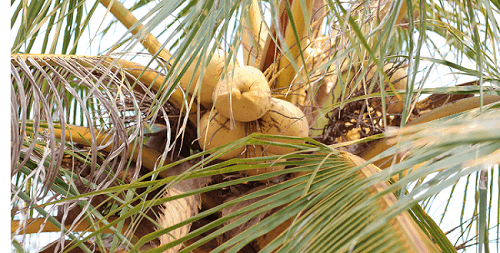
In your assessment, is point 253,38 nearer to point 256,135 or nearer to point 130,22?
point 130,22

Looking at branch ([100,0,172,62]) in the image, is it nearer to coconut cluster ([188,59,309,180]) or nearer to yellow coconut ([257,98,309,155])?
coconut cluster ([188,59,309,180])

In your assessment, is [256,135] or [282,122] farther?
[282,122]

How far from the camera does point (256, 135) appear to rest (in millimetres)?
503

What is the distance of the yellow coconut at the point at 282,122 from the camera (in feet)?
2.86

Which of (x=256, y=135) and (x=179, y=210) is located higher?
(x=256, y=135)

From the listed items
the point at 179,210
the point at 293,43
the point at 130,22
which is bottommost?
the point at 179,210

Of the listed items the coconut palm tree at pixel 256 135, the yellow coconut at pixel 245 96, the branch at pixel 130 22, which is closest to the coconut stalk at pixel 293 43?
the coconut palm tree at pixel 256 135

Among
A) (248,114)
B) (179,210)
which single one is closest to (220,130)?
(248,114)

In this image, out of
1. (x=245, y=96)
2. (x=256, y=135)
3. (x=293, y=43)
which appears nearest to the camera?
(x=256, y=135)

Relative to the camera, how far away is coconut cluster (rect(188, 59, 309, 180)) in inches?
32.3

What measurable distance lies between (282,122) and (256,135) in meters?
0.38

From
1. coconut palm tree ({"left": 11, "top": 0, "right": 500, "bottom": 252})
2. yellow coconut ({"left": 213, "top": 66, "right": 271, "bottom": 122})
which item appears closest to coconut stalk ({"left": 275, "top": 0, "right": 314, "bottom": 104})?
coconut palm tree ({"left": 11, "top": 0, "right": 500, "bottom": 252})
